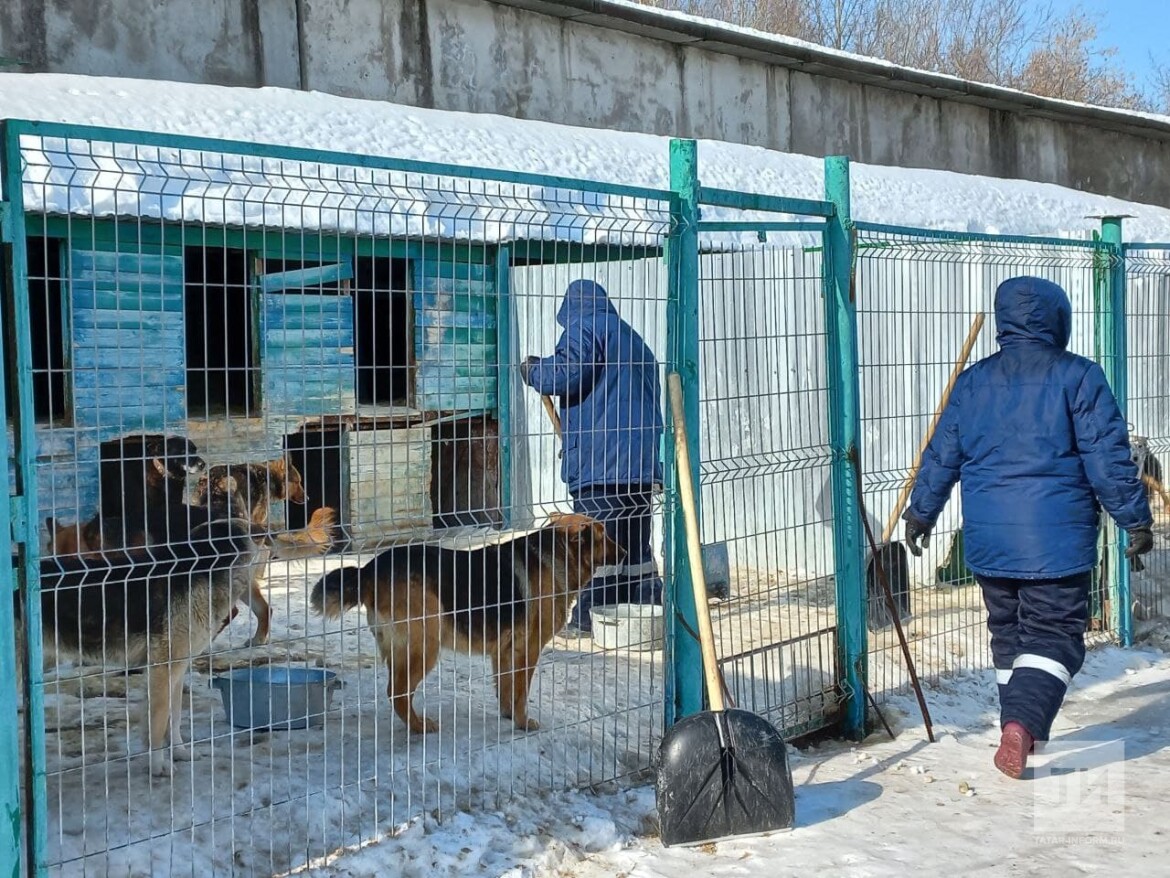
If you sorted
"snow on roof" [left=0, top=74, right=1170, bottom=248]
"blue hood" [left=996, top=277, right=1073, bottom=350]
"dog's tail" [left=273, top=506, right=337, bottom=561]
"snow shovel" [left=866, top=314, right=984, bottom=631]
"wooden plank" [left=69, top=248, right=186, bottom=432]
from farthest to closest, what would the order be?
"wooden plank" [left=69, top=248, right=186, bottom=432]
"snow shovel" [left=866, top=314, right=984, bottom=631]
"snow on roof" [left=0, top=74, right=1170, bottom=248]
"blue hood" [left=996, top=277, right=1073, bottom=350]
"dog's tail" [left=273, top=506, right=337, bottom=561]

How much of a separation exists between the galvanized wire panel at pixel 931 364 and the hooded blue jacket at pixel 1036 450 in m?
0.76

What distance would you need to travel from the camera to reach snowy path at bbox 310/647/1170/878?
4.00 metres

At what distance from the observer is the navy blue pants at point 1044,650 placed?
4805 mm

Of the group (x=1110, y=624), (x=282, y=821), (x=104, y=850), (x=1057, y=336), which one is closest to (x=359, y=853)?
(x=282, y=821)

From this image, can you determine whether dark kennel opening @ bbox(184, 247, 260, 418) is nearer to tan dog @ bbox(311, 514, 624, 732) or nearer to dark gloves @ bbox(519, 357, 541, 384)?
dark gloves @ bbox(519, 357, 541, 384)

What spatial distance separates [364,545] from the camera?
436 cm

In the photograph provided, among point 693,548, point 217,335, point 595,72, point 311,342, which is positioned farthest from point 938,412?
point 595,72

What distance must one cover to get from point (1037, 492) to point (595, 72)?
1204 centimetres

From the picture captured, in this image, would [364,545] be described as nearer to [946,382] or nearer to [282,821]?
[282,821]

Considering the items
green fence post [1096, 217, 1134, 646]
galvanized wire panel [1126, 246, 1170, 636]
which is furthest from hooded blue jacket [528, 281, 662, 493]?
galvanized wire panel [1126, 246, 1170, 636]

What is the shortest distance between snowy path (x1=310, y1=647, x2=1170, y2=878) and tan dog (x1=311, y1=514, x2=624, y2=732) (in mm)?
680

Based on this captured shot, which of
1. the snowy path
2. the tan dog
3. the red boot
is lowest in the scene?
the snowy path

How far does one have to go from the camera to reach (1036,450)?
15.8ft

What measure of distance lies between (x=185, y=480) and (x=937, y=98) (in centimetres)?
1705
